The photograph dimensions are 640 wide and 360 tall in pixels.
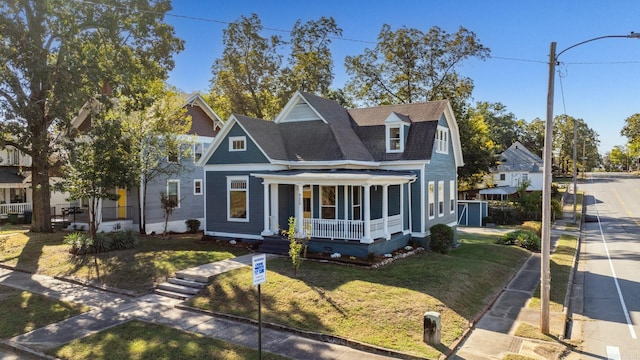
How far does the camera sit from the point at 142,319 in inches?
458

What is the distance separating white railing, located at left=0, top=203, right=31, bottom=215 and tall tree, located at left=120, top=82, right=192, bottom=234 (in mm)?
14027

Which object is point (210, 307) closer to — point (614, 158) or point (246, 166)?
point (246, 166)

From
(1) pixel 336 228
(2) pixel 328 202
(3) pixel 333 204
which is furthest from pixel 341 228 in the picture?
(2) pixel 328 202

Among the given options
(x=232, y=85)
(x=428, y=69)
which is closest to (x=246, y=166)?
(x=232, y=85)

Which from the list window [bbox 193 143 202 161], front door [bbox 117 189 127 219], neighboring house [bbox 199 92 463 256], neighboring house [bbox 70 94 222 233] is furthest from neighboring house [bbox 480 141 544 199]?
front door [bbox 117 189 127 219]

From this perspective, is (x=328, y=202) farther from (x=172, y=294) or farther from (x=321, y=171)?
(x=172, y=294)

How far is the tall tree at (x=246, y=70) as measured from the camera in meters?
35.2

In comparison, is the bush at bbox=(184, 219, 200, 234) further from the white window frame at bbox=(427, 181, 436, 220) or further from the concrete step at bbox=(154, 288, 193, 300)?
the white window frame at bbox=(427, 181, 436, 220)

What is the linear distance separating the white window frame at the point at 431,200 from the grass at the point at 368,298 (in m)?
4.34

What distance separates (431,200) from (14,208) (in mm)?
30999

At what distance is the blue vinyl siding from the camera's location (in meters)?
20.1

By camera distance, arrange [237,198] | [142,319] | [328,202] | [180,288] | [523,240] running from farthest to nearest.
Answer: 1. [523,240]
2. [237,198]
3. [328,202]
4. [180,288]
5. [142,319]

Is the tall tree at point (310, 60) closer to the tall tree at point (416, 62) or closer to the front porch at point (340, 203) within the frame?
the tall tree at point (416, 62)

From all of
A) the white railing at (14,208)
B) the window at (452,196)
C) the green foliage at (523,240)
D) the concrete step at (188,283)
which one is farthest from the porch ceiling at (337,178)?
the white railing at (14,208)
